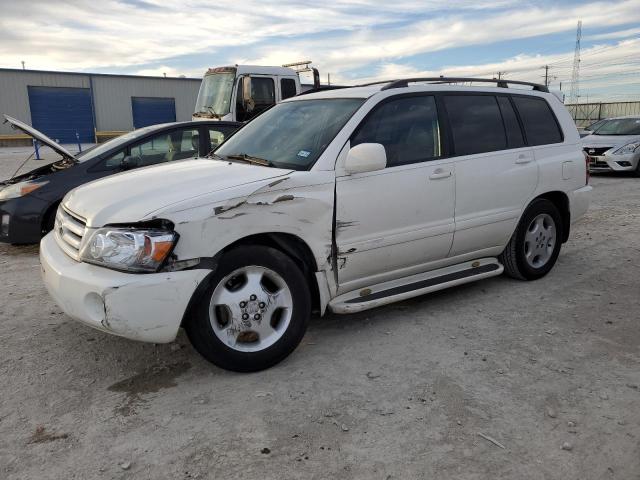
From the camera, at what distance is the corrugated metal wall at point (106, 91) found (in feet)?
108

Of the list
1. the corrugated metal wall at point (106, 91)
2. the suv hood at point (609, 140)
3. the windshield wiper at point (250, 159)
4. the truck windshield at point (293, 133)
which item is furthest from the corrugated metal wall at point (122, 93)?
the windshield wiper at point (250, 159)

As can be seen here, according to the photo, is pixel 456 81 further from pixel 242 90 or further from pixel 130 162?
pixel 242 90

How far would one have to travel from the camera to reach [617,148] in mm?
12945

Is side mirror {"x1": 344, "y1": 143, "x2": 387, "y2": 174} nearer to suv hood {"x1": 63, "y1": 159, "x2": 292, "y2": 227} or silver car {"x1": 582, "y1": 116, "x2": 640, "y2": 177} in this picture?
suv hood {"x1": 63, "y1": 159, "x2": 292, "y2": 227}

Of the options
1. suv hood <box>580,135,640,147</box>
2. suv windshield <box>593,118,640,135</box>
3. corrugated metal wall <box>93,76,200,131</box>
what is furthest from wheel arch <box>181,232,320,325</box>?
corrugated metal wall <box>93,76,200,131</box>

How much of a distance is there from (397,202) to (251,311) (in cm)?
134

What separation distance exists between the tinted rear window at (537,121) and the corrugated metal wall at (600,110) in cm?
3705

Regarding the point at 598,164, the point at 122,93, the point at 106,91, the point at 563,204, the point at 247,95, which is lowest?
the point at 598,164

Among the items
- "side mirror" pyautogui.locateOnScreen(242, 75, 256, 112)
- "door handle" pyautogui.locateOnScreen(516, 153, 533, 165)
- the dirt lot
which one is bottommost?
the dirt lot

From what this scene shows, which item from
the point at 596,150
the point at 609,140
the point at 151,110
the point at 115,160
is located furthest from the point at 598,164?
the point at 151,110

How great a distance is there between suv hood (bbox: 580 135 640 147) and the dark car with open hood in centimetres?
1022

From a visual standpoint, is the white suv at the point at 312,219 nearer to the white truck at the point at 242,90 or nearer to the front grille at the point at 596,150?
the white truck at the point at 242,90

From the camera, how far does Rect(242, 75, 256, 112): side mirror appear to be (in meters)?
12.0

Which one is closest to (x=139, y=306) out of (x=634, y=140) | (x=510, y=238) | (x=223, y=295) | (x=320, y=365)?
(x=223, y=295)
